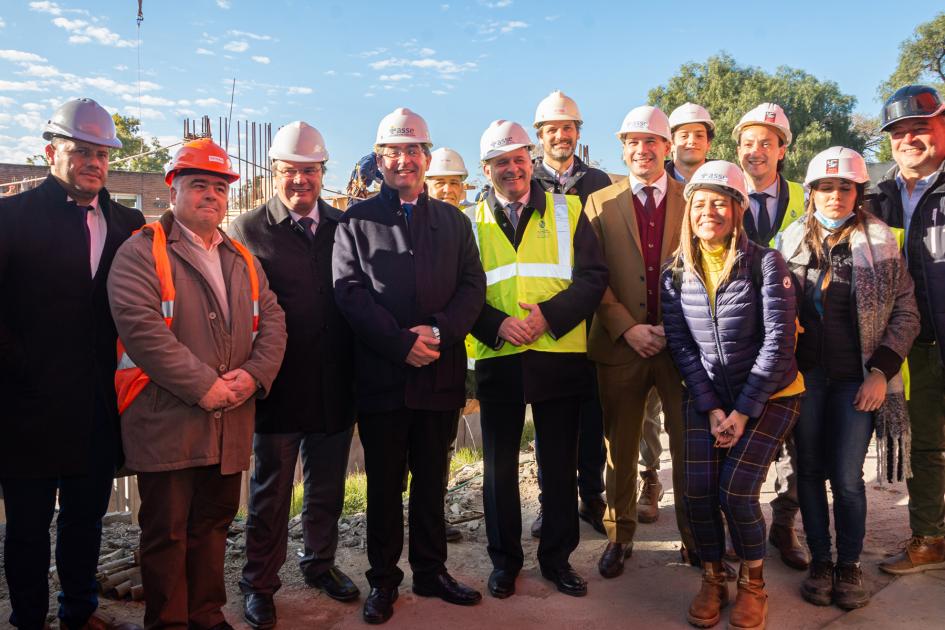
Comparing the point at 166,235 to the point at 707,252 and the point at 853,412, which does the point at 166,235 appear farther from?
the point at 853,412

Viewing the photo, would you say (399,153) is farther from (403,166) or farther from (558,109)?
(558,109)

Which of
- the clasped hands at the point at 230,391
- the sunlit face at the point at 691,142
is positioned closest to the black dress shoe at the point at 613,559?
the clasped hands at the point at 230,391

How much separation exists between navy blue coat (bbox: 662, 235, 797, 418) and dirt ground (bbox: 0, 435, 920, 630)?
1.13 meters

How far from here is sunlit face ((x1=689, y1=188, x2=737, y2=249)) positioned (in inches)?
148

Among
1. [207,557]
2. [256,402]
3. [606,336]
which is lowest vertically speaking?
[207,557]

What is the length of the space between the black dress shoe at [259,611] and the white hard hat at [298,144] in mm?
2332

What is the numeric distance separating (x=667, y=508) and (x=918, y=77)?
118 ft

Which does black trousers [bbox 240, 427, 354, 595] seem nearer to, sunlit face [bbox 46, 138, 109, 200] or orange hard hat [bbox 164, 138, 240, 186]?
orange hard hat [bbox 164, 138, 240, 186]

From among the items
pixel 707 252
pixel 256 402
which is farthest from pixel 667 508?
pixel 256 402

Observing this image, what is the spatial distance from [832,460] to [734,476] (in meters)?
0.67

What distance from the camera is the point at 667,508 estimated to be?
219 inches

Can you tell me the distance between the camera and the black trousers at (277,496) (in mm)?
3957

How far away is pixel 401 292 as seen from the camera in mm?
3941

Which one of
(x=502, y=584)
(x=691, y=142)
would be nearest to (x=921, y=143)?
(x=691, y=142)
